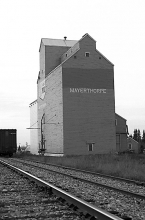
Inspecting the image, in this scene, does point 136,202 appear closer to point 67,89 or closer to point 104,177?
point 104,177

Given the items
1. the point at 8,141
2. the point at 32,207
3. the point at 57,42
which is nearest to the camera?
the point at 32,207

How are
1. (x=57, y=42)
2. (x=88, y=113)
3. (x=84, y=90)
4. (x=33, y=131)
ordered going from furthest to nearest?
(x=33, y=131), (x=57, y=42), (x=84, y=90), (x=88, y=113)

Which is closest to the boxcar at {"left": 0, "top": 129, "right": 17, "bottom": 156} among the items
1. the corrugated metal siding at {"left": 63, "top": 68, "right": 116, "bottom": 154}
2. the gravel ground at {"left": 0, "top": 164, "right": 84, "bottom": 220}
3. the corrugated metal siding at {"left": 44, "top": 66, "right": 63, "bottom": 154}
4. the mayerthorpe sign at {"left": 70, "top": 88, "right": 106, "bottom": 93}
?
the corrugated metal siding at {"left": 44, "top": 66, "right": 63, "bottom": 154}

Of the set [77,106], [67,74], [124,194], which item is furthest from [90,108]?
[124,194]

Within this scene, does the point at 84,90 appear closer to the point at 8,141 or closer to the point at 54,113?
the point at 54,113

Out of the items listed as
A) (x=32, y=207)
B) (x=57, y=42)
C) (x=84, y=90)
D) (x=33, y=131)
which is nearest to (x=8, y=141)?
(x=84, y=90)

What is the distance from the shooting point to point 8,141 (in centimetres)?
3825

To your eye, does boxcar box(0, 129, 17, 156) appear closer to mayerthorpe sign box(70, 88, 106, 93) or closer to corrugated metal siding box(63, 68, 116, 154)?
corrugated metal siding box(63, 68, 116, 154)

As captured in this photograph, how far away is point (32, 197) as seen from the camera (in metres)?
7.27

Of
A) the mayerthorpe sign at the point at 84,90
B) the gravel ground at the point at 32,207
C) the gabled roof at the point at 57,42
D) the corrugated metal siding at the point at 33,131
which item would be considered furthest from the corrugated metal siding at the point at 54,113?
the gravel ground at the point at 32,207

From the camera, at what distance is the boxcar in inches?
1496

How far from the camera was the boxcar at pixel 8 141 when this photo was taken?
3800cm

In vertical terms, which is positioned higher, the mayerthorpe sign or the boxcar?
the mayerthorpe sign

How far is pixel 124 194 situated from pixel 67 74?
3316 cm
